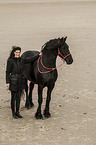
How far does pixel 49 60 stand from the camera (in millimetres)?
8766

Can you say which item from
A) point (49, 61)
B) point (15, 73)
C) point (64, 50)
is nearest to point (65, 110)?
point (49, 61)

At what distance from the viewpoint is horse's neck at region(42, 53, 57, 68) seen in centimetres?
872

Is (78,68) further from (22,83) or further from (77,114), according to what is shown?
(22,83)

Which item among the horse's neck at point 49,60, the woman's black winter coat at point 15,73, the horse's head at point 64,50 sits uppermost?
the horse's head at point 64,50

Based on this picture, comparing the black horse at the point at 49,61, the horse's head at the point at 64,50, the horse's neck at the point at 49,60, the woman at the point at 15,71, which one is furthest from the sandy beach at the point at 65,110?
the horse's head at the point at 64,50

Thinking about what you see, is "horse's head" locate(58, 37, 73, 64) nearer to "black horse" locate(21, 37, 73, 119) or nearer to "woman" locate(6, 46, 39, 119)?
"black horse" locate(21, 37, 73, 119)

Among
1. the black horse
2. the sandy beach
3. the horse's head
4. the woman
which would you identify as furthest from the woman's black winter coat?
the horse's head

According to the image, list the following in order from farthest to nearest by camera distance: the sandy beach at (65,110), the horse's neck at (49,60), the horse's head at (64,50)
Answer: the horse's neck at (49,60), the horse's head at (64,50), the sandy beach at (65,110)

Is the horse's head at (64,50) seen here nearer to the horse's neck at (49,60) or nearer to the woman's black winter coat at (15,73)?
the horse's neck at (49,60)

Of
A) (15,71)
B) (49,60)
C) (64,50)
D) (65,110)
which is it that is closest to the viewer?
(64,50)

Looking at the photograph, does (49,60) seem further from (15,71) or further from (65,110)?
(65,110)

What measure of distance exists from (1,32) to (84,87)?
662 inches

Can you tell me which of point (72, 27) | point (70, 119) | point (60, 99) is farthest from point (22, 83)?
point (72, 27)

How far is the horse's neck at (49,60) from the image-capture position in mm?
8722
